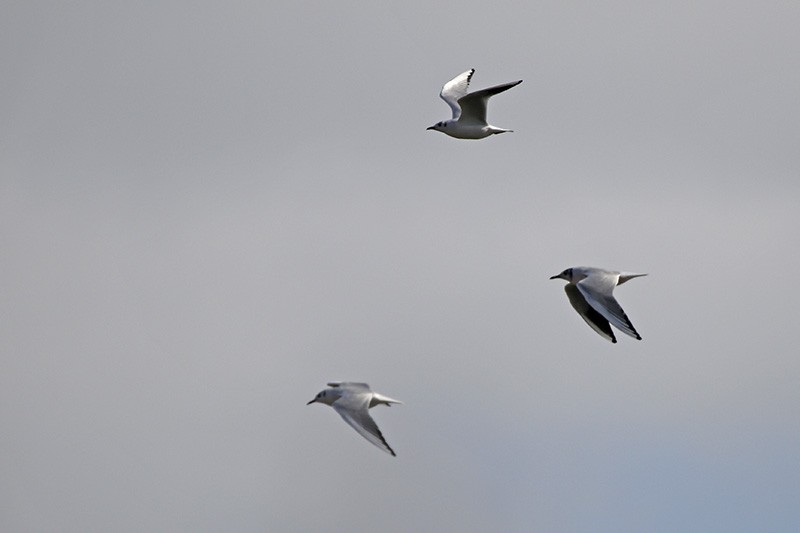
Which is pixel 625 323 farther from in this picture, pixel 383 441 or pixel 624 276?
pixel 383 441

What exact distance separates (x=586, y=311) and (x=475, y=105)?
A: 11.6 feet

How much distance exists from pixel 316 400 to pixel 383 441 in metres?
2.79

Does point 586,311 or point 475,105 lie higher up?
point 475,105

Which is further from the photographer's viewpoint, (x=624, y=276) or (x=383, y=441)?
(x=624, y=276)

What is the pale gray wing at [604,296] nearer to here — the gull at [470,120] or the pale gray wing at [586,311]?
the pale gray wing at [586,311]

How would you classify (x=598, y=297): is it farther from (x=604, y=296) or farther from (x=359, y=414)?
(x=359, y=414)

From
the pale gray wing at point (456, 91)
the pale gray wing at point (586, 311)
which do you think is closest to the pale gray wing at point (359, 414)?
the pale gray wing at point (586, 311)

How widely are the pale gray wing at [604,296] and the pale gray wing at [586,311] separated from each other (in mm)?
516

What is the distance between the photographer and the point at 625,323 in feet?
55.9

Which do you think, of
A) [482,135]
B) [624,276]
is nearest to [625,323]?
[624,276]

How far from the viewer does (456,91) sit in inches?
875

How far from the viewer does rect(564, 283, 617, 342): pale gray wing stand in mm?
18672

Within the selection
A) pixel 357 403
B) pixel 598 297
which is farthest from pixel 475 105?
pixel 357 403

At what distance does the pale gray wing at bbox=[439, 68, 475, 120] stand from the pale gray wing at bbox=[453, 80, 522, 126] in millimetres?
201
